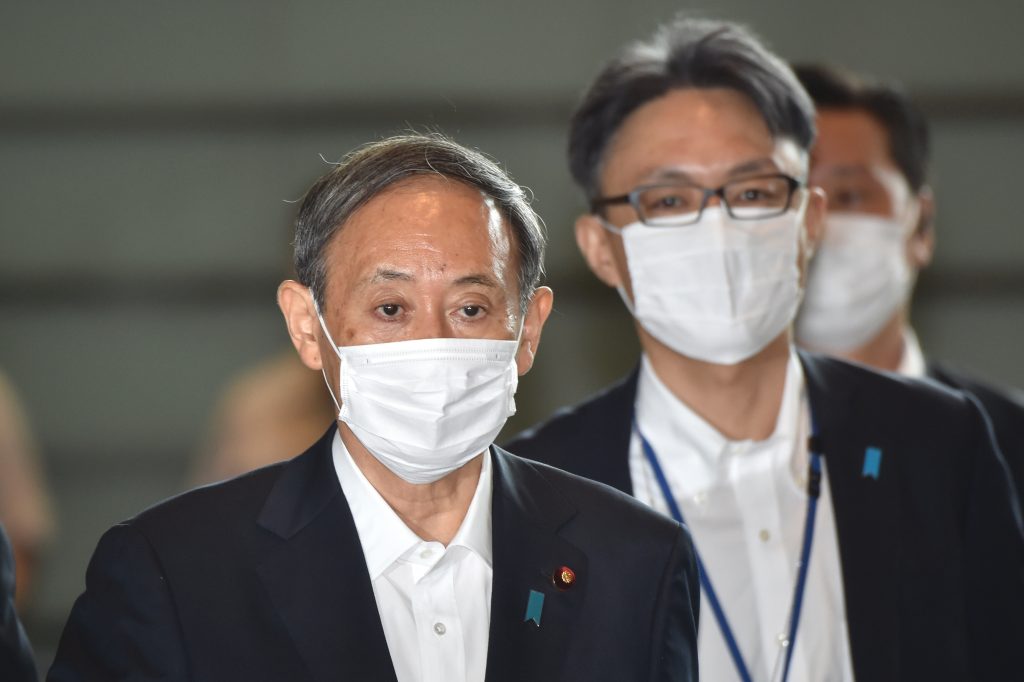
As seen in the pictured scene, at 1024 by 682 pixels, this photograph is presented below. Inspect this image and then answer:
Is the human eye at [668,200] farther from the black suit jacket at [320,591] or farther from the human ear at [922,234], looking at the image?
the human ear at [922,234]

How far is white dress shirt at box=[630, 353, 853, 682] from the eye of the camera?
2.47 meters

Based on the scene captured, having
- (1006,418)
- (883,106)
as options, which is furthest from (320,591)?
(883,106)

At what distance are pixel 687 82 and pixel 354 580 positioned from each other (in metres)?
1.31

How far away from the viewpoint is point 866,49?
509 cm

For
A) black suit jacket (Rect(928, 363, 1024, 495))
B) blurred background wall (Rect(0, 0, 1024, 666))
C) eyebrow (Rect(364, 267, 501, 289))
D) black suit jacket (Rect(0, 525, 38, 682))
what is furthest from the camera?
blurred background wall (Rect(0, 0, 1024, 666))

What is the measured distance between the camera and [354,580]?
6.48 ft

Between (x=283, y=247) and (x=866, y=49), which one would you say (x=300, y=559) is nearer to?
(x=283, y=247)

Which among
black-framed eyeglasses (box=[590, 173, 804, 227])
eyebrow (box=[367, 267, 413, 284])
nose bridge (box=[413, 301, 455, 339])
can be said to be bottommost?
nose bridge (box=[413, 301, 455, 339])

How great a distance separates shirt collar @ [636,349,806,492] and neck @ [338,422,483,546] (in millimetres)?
656

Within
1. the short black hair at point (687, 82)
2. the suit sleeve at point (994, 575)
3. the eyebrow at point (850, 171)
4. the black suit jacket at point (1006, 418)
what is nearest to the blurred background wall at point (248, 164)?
the eyebrow at point (850, 171)

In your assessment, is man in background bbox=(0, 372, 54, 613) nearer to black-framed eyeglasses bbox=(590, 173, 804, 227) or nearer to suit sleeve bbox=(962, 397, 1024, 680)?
black-framed eyeglasses bbox=(590, 173, 804, 227)

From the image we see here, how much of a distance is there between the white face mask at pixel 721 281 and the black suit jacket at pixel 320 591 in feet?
2.09

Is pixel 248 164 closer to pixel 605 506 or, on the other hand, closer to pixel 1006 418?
pixel 1006 418

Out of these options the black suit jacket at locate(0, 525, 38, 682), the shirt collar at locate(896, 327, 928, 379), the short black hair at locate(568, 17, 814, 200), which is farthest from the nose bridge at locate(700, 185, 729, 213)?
the black suit jacket at locate(0, 525, 38, 682)
